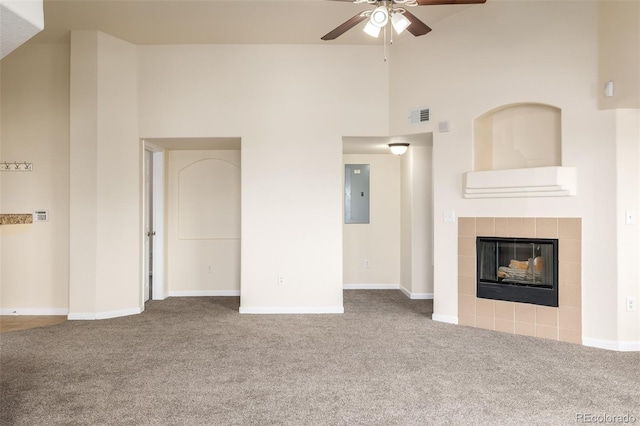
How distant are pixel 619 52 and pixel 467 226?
6.64 feet

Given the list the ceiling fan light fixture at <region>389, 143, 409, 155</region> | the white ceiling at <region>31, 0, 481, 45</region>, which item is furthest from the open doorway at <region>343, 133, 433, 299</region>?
the white ceiling at <region>31, 0, 481, 45</region>

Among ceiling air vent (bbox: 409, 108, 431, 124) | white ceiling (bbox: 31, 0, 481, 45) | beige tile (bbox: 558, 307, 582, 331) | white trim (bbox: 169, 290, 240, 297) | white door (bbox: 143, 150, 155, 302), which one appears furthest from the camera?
white trim (bbox: 169, 290, 240, 297)

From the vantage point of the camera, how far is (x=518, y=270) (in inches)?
169

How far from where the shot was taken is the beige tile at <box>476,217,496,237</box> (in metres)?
4.33

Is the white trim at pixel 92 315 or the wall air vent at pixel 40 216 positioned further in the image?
the wall air vent at pixel 40 216

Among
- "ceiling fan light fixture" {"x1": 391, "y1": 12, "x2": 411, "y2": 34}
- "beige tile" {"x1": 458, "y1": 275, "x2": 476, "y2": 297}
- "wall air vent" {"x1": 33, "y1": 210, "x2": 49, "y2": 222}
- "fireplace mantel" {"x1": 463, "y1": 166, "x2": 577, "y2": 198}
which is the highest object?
"ceiling fan light fixture" {"x1": 391, "y1": 12, "x2": 411, "y2": 34}

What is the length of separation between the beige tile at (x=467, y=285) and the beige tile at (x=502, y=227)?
55cm

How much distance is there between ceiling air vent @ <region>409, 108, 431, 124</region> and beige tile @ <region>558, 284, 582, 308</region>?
88.0 inches

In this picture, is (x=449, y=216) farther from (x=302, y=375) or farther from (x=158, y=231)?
(x=158, y=231)

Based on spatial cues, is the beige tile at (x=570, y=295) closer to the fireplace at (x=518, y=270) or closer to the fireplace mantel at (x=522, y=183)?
the fireplace at (x=518, y=270)

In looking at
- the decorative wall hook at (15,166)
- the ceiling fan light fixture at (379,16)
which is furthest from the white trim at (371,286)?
the decorative wall hook at (15,166)

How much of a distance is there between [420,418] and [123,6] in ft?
14.9

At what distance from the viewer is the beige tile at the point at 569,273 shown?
3.86 metres
